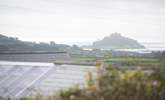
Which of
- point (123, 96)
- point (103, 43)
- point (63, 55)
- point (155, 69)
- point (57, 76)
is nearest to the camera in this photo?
point (123, 96)

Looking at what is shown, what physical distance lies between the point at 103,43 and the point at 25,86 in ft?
206

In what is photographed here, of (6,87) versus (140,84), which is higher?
(140,84)

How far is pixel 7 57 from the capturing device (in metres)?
19.5

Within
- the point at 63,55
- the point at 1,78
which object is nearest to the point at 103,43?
the point at 63,55

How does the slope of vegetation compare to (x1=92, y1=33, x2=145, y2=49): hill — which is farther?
(x1=92, y1=33, x2=145, y2=49): hill

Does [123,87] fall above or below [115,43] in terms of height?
below

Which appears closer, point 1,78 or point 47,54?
point 1,78

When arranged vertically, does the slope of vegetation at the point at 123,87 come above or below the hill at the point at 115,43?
below

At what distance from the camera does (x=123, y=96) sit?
198 inches

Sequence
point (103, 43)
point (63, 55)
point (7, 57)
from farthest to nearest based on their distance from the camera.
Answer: point (103, 43)
point (63, 55)
point (7, 57)

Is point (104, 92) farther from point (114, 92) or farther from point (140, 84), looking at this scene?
point (140, 84)

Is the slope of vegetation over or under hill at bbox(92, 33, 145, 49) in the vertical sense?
under

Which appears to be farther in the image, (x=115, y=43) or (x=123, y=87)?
(x=115, y=43)

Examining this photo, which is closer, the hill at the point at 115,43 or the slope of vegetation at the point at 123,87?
the slope of vegetation at the point at 123,87
